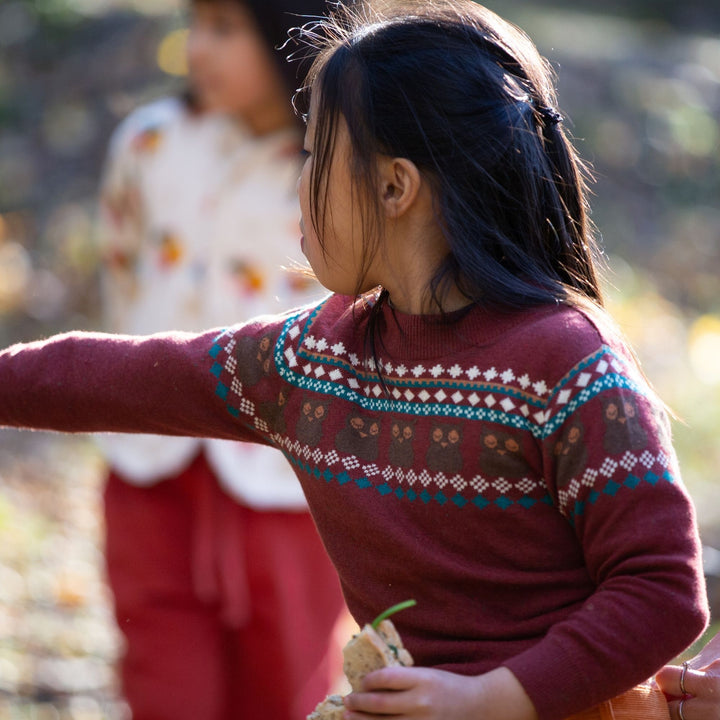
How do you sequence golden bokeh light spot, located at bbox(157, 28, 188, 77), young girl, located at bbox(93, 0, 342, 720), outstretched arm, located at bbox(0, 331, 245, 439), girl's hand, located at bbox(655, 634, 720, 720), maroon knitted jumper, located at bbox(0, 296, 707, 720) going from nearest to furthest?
1. maroon knitted jumper, located at bbox(0, 296, 707, 720)
2. girl's hand, located at bbox(655, 634, 720, 720)
3. outstretched arm, located at bbox(0, 331, 245, 439)
4. young girl, located at bbox(93, 0, 342, 720)
5. golden bokeh light spot, located at bbox(157, 28, 188, 77)

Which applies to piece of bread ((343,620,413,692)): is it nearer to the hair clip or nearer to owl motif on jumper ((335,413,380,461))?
owl motif on jumper ((335,413,380,461))

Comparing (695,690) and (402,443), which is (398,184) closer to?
(402,443)

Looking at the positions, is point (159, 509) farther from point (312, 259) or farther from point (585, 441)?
point (585, 441)

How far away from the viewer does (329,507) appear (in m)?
1.54

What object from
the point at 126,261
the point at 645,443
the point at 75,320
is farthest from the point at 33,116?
the point at 645,443

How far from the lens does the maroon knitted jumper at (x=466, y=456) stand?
128 centimetres

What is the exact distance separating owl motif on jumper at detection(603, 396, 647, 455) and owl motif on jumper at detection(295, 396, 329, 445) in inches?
16.2

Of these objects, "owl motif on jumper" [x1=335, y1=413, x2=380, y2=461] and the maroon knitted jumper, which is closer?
the maroon knitted jumper

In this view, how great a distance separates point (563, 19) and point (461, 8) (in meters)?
9.91

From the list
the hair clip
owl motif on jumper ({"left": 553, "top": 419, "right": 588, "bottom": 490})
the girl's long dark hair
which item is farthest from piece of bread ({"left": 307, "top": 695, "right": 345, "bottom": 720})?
the hair clip

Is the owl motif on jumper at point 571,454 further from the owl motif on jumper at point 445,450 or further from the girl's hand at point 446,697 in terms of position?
the girl's hand at point 446,697

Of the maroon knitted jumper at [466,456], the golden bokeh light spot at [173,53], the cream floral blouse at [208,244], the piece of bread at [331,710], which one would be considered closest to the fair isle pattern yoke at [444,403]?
the maroon knitted jumper at [466,456]

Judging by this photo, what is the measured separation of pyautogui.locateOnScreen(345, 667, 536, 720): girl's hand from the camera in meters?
1.29

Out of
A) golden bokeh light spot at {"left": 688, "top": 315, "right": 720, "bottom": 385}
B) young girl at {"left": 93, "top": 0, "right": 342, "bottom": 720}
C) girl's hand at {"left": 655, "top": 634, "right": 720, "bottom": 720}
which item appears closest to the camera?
girl's hand at {"left": 655, "top": 634, "right": 720, "bottom": 720}
